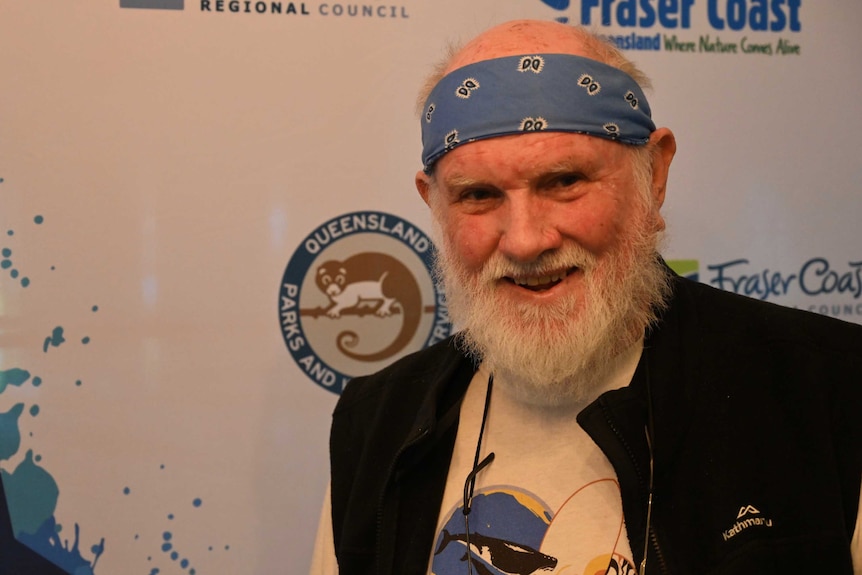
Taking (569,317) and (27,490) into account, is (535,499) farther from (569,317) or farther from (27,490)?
(27,490)

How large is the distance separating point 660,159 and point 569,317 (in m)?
0.33

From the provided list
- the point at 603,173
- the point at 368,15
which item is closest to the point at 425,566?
the point at 603,173

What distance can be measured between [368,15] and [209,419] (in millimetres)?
A: 948

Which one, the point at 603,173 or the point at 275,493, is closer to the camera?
the point at 603,173

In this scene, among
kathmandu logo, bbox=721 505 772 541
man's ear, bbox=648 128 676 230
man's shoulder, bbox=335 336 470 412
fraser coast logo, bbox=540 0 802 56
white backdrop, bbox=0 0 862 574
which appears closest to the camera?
kathmandu logo, bbox=721 505 772 541

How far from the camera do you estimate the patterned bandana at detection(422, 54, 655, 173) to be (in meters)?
1.09

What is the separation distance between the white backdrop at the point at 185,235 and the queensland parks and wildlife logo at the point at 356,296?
1cm

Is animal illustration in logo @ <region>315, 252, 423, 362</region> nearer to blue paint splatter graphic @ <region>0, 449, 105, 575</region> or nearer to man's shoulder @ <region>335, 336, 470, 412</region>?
man's shoulder @ <region>335, 336, 470, 412</region>

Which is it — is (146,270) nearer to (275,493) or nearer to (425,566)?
(275,493)

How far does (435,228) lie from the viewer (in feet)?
4.25

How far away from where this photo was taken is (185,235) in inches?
62.9

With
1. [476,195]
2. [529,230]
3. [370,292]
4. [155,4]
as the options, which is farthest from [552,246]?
[155,4]

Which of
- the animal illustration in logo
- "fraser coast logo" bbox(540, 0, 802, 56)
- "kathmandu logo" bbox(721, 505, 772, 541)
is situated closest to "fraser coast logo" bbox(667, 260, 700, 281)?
"fraser coast logo" bbox(540, 0, 802, 56)

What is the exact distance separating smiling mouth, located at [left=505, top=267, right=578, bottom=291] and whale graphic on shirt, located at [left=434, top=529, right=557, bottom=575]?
384 millimetres
